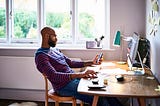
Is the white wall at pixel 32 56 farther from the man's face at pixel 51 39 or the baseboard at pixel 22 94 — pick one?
the man's face at pixel 51 39

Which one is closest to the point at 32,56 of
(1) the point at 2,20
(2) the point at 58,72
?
(1) the point at 2,20

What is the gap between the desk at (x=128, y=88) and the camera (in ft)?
6.72

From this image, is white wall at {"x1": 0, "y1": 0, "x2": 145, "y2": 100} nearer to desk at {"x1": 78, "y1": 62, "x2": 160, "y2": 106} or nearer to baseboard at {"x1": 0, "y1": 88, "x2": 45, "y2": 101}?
baseboard at {"x1": 0, "y1": 88, "x2": 45, "y2": 101}

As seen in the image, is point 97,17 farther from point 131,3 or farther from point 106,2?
point 131,3

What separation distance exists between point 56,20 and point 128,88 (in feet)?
8.02

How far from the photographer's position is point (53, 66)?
3.12 m

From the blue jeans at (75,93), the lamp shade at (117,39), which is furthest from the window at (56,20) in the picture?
the blue jeans at (75,93)

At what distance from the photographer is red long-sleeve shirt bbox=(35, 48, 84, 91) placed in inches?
112

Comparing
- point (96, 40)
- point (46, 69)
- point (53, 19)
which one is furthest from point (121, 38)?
point (46, 69)

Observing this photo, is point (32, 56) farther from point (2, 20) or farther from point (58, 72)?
point (58, 72)

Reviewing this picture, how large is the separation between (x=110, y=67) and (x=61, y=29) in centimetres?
142

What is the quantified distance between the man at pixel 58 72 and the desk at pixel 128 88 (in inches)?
9.2

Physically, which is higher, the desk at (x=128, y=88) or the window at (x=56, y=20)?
the window at (x=56, y=20)

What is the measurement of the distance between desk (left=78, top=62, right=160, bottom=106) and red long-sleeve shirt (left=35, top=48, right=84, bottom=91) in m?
0.38
